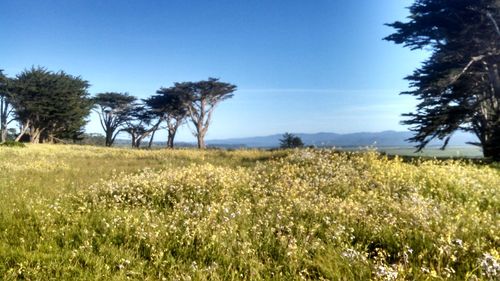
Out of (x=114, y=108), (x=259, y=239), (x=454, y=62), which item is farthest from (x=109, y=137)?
(x=259, y=239)

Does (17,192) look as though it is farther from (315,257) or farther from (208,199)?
(315,257)

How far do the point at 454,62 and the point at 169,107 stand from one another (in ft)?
120

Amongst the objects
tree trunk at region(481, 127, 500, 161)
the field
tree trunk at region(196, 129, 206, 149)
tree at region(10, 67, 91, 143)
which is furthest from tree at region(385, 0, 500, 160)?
tree at region(10, 67, 91, 143)

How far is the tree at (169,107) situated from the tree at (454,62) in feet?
97.2

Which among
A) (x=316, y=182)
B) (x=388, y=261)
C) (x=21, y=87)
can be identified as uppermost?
(x=21, y=87)

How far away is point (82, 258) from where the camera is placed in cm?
447

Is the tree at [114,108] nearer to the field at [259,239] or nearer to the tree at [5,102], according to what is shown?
the tree at [5,102]

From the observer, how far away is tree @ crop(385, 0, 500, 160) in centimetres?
1859

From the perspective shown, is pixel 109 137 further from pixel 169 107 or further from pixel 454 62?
pixel 454 62

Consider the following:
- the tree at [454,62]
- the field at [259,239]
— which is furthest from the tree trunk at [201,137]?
the field at [259,239]

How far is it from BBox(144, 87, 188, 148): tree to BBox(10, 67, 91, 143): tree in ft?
30.7

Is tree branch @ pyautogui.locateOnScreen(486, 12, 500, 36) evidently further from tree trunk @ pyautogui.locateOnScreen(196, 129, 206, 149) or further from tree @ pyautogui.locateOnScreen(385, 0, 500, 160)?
tree trunk @ pyautogui.locateOnScreen(196, 129, 206, 149)

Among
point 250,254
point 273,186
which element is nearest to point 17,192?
point 273,186

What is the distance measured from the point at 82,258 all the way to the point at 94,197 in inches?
123
